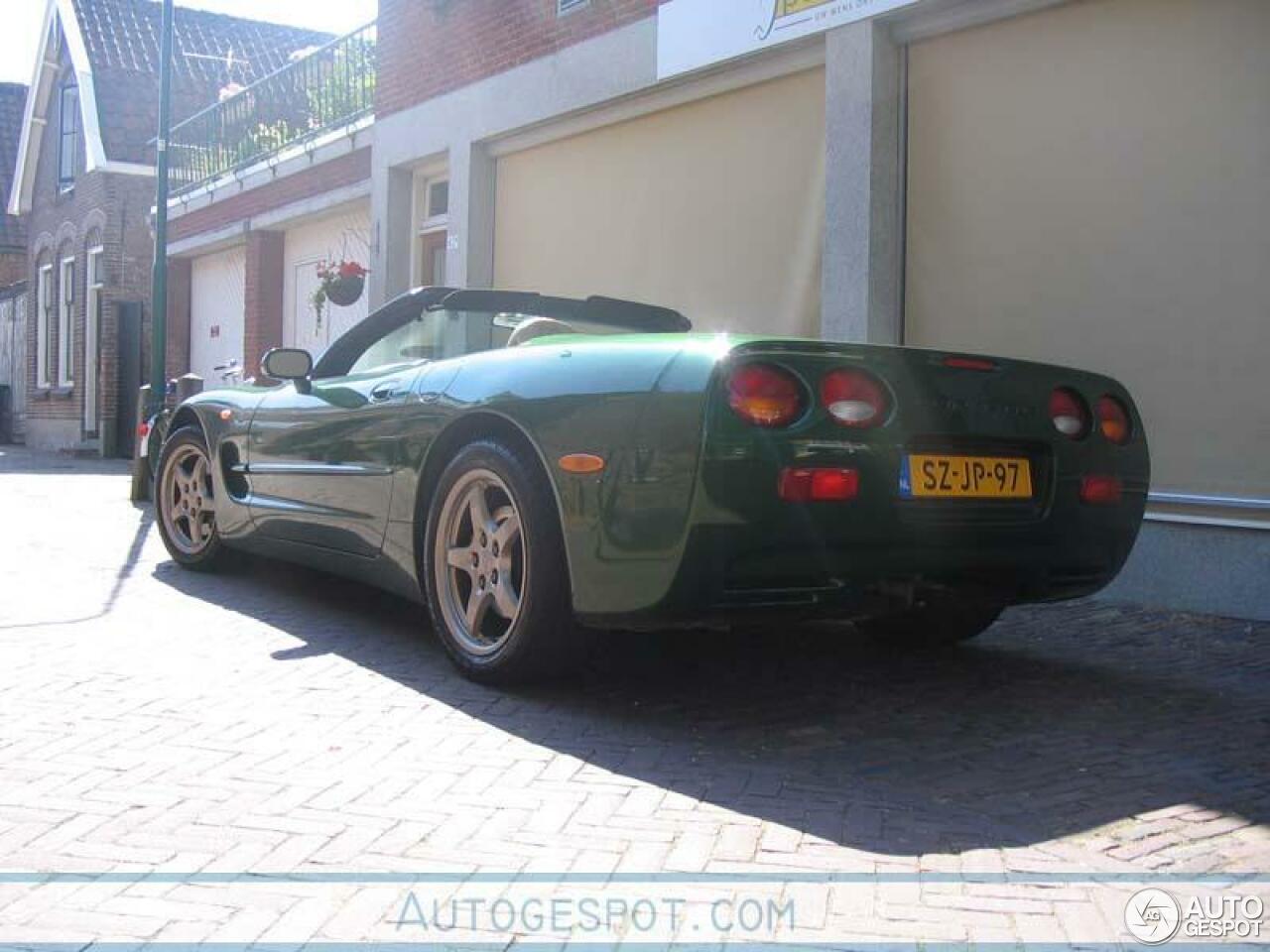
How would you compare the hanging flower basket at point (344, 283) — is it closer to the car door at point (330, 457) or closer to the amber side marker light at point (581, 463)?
the car door at point (330, 457)

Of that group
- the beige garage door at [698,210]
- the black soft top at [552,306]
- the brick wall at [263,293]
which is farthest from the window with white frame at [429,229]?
the black soft top at [552,306]

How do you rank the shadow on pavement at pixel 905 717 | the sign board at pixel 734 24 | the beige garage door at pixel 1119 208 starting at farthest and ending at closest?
the sign board at pixel 734 24
the beige garage door at pixel 1119 208
the shadow on pavement at pixel 905 717

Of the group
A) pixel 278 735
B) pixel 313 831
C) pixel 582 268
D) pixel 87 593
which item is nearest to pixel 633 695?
pixel 278 735

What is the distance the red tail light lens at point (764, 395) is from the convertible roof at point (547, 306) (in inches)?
77.0

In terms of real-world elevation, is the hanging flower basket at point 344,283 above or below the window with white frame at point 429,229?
below

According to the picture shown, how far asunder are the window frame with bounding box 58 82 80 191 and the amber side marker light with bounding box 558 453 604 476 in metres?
23.8

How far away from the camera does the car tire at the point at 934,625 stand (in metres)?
4.75

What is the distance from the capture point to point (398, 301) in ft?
17.4

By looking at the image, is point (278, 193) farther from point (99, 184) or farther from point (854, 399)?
point (854, 399)

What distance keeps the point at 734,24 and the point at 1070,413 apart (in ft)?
17.4

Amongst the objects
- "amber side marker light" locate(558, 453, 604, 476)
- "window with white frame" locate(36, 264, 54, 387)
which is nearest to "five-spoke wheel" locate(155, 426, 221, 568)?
"amber side marker light" locate(558, 453, 604, 476)

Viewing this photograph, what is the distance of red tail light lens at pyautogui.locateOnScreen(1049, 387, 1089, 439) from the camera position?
398 centimetres

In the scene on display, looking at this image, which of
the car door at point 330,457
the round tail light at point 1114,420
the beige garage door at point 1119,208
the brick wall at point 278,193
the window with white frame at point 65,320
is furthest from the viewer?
the window with white frame at point 65,320

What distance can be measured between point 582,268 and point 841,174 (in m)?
3.20
